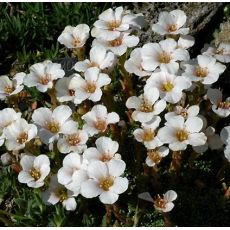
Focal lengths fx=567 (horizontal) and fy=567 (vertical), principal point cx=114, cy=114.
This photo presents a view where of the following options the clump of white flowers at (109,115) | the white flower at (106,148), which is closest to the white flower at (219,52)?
the clump of white flowers at (109,115)

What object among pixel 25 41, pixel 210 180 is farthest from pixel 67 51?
pixel 210 180

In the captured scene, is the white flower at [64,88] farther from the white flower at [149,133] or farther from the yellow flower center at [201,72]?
the yellow flower center at [201,72]

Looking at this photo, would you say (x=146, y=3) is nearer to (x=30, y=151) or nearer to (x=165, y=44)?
(x=165, y=44)

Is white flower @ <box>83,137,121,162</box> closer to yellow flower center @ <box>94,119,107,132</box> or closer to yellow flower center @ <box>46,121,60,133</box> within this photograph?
yellow flower center @ <box>94,119,107,132</box>

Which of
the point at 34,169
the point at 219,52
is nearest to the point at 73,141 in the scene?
the point at 34,169

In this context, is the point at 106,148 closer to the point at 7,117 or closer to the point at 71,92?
the point at 71,92

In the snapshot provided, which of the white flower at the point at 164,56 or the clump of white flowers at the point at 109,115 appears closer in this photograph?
the clump of white flowers at the point at 109,115
